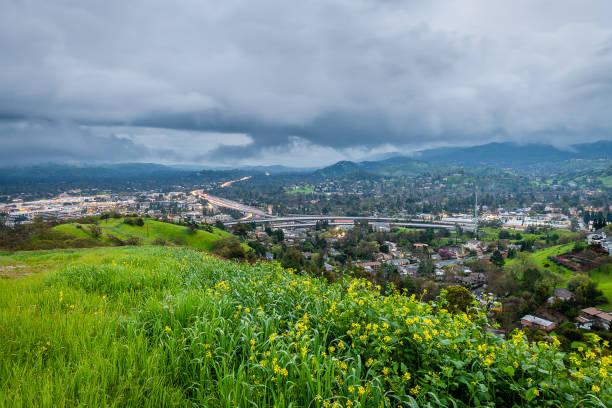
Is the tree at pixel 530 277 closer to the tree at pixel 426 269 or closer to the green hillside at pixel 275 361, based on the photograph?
the tree at pixel 426 269

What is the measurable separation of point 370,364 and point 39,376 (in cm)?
299

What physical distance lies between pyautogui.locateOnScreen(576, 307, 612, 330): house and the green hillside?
22843 millimetres

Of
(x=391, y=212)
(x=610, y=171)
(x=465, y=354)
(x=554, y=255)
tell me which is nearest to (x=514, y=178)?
(x=610, y=171)

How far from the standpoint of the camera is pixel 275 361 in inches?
96.0

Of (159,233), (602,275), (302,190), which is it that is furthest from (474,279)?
(302,190)

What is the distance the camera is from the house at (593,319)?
18727 mm

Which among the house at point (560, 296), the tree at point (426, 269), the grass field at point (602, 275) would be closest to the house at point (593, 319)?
the house at point (560, 296)

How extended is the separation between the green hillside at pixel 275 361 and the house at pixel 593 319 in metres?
22.8

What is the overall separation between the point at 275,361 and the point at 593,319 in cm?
2839

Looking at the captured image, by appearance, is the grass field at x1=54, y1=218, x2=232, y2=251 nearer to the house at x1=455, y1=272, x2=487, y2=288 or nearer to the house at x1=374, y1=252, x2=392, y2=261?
the house at x1=374, y1=252, x2=392, y2=261

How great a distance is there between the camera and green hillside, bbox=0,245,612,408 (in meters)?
2.30

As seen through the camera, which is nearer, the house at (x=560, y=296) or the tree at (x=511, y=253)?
the house at (x=560, y=296)

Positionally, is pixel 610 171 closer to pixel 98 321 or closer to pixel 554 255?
pixel 554 255

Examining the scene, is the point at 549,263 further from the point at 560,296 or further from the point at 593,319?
the point at 593,319
